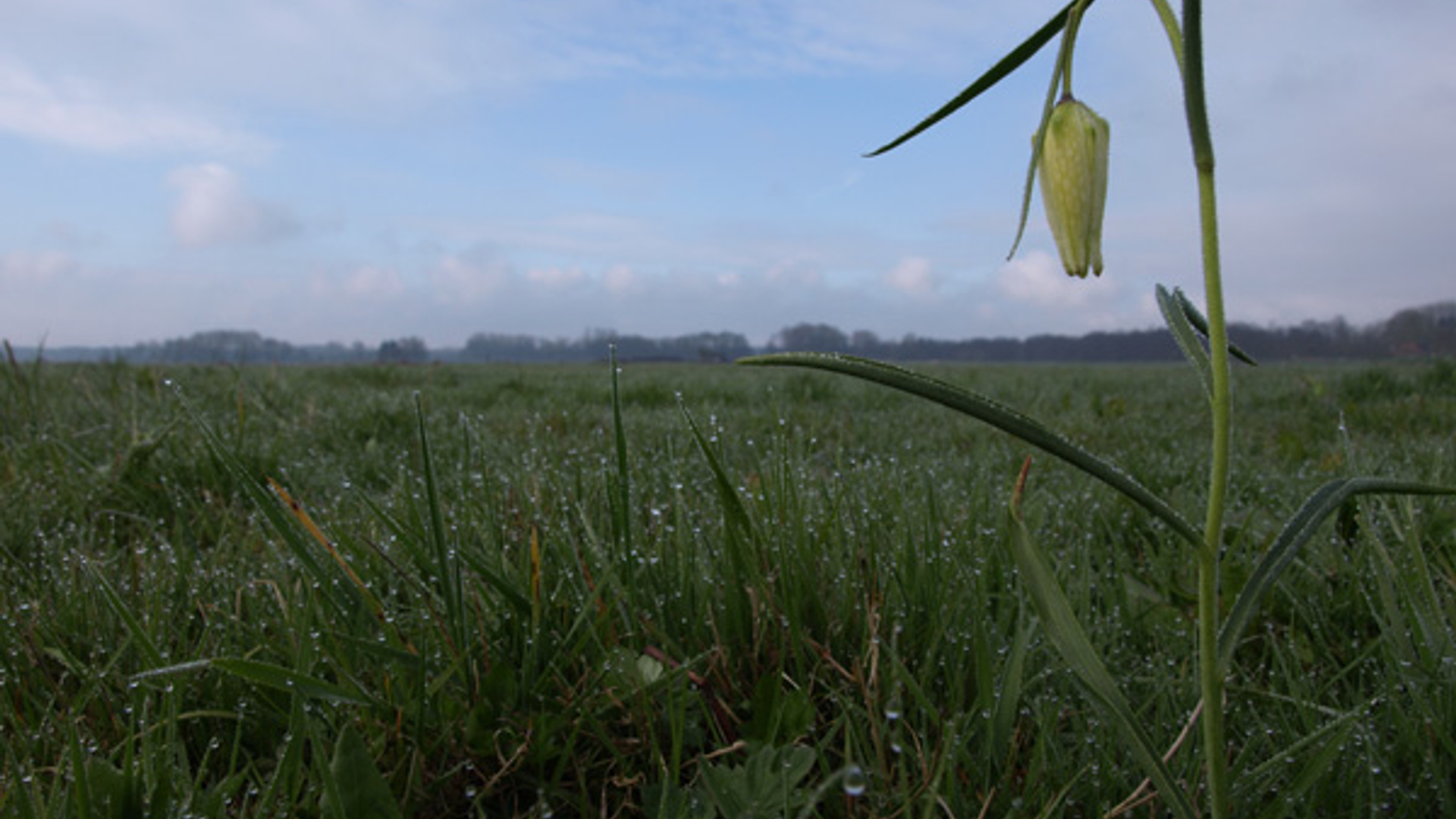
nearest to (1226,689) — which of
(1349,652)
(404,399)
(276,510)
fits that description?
(1349,652)

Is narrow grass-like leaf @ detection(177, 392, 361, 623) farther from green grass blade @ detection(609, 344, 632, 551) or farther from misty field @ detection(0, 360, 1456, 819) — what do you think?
green grass blade @ detection(609, 344, 632, 551)

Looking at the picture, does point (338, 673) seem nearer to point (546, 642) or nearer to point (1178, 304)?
point (546, 642)

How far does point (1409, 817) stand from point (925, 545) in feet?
2.20

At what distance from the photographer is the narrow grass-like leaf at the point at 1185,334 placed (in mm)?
927

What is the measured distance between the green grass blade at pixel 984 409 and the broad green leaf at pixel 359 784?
0.62 metres

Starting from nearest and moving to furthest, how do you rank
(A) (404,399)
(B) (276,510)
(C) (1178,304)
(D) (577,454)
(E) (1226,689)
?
(C) (1178,304)
(B) (276,510)
(E) (1226,689)
(D) (577,454)
(A) (404,399)

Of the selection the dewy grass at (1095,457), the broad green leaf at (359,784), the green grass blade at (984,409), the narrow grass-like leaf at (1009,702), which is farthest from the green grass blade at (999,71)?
the broad green leaf at (359,784)

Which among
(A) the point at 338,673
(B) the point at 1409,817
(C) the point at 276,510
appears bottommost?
(B) the point at 1409,817

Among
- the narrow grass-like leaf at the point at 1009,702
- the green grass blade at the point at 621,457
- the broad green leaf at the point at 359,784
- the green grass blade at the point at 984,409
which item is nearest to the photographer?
the green grass blade at the point at 984,409

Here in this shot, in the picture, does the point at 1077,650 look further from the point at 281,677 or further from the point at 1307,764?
the point at 281,677

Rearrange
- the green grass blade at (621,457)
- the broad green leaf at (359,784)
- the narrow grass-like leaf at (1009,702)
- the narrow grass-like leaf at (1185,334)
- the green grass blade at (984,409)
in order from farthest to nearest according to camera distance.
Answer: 1. the green grass blade at (621,457)
2. the narrow grass-like leaf at (1009,702)
3. the broad green leaf at (359,784)
4. the narrow grass-like leaf at (1185,334)
5. the green grass blade at (984,409)

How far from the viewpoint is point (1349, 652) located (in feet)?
5.39

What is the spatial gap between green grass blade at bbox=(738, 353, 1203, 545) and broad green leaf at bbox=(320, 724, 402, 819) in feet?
2.03

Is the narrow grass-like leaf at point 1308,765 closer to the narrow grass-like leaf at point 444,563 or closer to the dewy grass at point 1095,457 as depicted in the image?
the dewy grass at point 1095,457
